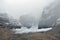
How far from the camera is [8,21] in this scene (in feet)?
21.6

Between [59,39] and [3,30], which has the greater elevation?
[3,30]

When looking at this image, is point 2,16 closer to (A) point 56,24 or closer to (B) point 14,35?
(B) point 14,35

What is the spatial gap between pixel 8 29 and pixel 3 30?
303 mm

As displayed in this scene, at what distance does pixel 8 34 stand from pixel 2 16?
1.08 meters

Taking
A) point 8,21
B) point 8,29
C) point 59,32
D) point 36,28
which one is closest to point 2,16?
point 8,21

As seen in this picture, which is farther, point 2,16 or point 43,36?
point 2,16

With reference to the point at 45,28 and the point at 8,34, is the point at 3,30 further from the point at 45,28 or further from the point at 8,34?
the point at 45,28

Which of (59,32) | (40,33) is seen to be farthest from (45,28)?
(59,32)

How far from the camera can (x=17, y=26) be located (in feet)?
20.8

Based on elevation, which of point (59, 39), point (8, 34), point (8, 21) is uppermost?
point (8, 21)

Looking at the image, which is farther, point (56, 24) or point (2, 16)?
point (2, 16)

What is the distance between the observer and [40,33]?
6312 mm

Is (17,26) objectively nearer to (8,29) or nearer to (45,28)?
(8,29)

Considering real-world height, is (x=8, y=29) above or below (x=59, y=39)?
above
